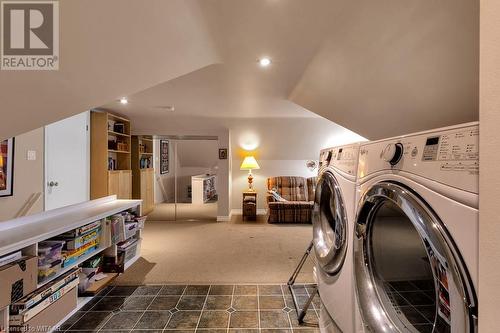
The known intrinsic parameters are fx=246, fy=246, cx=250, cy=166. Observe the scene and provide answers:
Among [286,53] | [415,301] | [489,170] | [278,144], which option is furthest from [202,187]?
[489,170]

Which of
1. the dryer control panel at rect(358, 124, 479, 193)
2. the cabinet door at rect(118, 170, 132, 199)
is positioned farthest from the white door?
the dryer control panel at rect(358, 124, 479, 193)

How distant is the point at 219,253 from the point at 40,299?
213cm

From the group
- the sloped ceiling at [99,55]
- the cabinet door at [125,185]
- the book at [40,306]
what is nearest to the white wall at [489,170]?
the sloped ceiling at [99,55]

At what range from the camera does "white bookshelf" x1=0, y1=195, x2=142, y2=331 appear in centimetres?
146

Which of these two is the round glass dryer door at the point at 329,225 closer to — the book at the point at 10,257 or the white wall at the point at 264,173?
the book at the point at 10,257

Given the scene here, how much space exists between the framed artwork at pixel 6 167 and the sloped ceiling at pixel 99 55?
170 centimetres

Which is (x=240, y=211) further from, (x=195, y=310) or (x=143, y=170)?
(x=195, y=310)

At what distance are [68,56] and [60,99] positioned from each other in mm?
338

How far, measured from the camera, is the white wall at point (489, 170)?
47 cm

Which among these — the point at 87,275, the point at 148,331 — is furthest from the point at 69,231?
the point at 148,331

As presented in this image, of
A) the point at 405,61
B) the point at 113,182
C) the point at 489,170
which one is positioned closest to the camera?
the point at 489,170

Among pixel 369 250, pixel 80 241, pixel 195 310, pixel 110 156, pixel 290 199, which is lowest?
pixel 195 310

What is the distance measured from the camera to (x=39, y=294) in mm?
1568

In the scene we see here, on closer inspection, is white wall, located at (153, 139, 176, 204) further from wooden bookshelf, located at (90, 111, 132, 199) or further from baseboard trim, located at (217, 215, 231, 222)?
baseboard trim, located at (217, 215, 231, 222)
